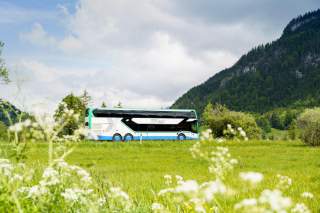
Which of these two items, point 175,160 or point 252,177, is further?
point 175,160

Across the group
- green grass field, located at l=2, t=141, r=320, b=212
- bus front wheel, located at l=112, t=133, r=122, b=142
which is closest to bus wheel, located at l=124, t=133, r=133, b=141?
bus front wheel, located at l=112, t=133, r=122, b=142

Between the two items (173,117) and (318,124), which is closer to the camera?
(318,124)

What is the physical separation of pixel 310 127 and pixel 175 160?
26023 mm

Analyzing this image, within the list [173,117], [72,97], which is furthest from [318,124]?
[72,97]

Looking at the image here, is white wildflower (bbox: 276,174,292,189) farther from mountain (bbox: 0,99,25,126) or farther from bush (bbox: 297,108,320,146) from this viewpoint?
bush (bbox: 297,108,320,146)

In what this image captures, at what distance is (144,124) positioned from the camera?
62.3 meters

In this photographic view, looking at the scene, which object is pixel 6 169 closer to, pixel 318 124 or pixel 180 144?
pixel 180 144

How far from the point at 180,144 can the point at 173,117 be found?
15400 mm

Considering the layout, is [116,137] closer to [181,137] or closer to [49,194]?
[181,137]

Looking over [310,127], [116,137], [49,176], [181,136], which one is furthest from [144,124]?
[49,176]

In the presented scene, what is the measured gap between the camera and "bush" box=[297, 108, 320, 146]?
49688 millimetres

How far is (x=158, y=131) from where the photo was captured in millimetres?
62031

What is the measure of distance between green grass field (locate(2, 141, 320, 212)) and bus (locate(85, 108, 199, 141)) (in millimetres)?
14239

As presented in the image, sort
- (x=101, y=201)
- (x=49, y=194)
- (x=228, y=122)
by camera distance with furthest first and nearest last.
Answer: (x=228, y=122) → (x=101, y=201) → (x=49, y=194)
